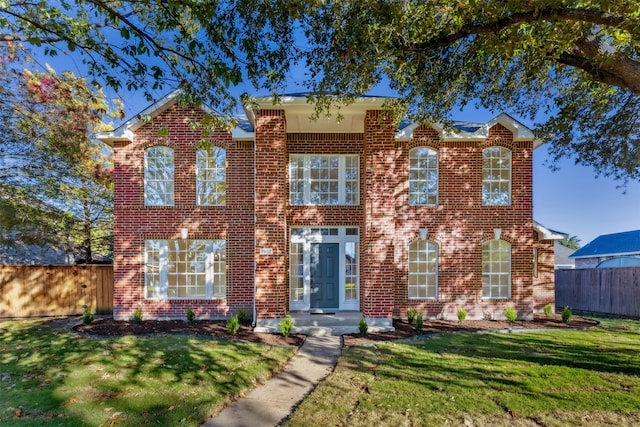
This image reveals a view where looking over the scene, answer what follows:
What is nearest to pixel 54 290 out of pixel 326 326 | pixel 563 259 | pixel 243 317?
pixel 243 317

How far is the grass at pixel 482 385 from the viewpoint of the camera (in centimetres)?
413

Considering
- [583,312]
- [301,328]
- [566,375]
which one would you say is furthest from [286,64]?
[583,312]

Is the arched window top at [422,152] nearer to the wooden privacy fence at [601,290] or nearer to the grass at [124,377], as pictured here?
the grass at [124,377]

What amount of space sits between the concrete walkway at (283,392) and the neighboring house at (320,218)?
320cm

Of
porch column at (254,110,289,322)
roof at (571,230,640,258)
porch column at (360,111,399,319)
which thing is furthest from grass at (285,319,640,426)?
roof at (571,230,640,258)

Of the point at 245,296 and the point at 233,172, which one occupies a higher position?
the point at 233,172

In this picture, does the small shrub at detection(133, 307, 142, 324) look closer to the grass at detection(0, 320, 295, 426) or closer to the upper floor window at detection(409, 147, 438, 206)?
the grass at detection(0, 320, 295, 426)

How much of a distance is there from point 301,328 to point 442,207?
5645 millimetres

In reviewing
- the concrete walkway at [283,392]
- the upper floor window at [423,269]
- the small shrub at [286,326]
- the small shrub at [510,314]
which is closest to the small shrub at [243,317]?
the small shrub at [286,326]

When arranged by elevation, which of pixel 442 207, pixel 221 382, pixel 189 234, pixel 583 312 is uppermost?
pixel 442 207

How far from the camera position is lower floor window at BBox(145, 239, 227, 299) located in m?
10.2

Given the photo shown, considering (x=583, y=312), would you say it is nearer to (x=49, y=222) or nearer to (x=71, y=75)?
(x=71, y=75)

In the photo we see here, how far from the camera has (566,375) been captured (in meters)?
5.43

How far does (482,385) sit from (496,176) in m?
7.41
